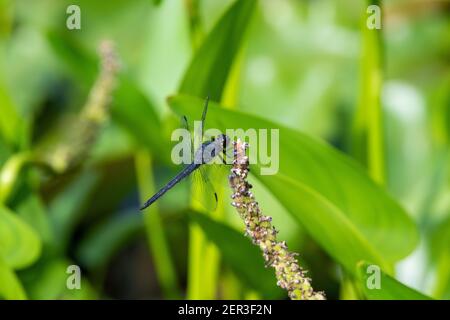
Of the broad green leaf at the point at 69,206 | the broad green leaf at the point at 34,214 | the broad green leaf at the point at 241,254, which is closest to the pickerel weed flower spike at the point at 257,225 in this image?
the broad green leaf at the point at 241,254

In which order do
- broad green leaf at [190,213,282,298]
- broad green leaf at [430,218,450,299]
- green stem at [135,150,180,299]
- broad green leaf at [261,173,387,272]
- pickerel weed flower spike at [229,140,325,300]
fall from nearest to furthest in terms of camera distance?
pickerel weed flower spike at [229,140,325,300] < broad green leaf at [261,173,387,272] < broad green leaf at [190,213,282,298] < broad green leaf at [430,218,450,299] < green stem at [135,150,180,299]

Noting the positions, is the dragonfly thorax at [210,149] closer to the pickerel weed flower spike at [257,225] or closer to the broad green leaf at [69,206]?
the pickerel weed flower spike at [257,225]

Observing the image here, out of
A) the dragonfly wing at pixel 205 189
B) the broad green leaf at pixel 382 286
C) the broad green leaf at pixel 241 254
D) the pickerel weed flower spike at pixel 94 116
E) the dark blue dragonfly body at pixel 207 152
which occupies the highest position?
the pickerel weed flower spike at pixel 94 116

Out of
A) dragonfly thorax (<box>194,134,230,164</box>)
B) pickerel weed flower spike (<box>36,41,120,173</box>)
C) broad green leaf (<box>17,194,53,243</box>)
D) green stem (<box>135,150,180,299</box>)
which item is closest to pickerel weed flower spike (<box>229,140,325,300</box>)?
dragonfly thorax (<box>194,134,230,164</box>)

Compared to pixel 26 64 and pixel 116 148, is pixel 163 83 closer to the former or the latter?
pixel 116 148

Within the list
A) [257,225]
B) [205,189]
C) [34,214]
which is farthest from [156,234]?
[257,225]

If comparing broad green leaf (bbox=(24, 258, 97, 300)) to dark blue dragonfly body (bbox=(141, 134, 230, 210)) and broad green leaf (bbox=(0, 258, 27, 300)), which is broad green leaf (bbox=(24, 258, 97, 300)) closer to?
broad green leaf (bbox=(0, 258, 27, 300))

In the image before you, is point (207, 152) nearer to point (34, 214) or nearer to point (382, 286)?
point (382, 286)
